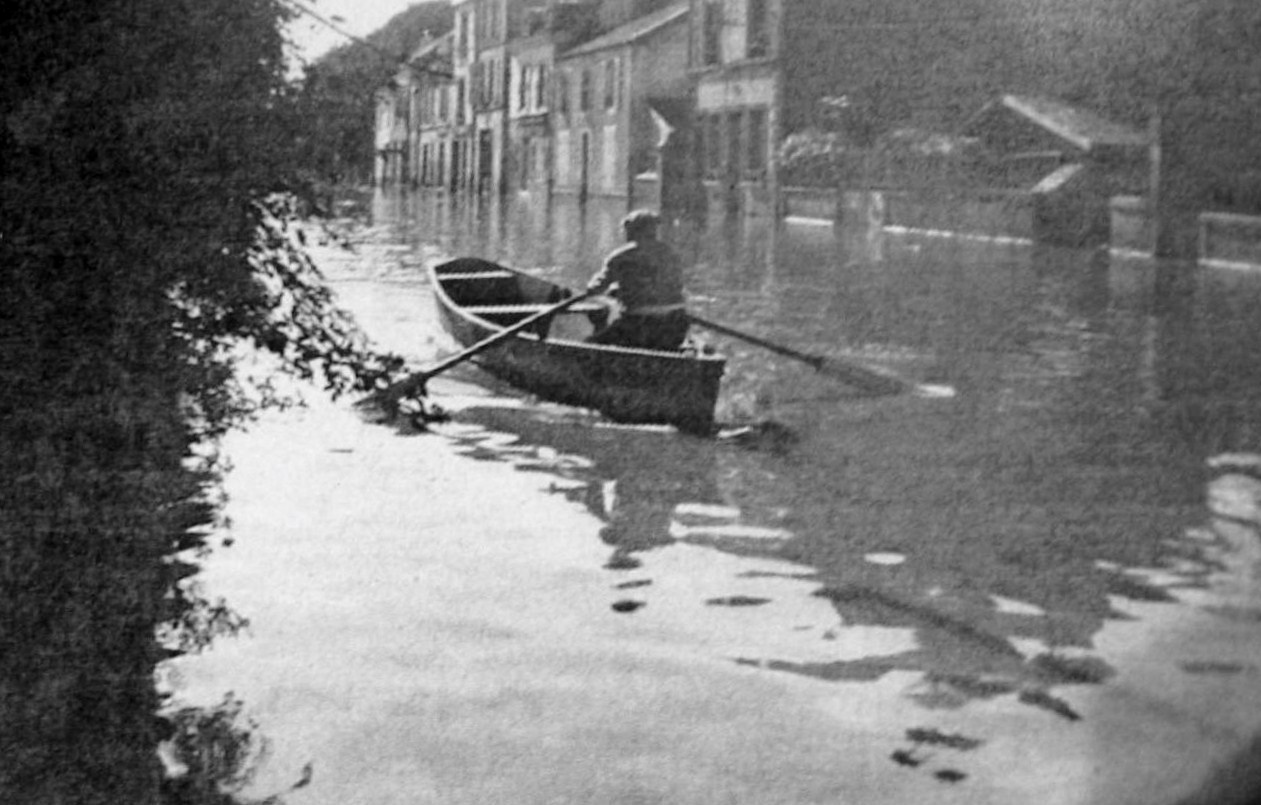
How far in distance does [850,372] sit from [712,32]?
5.52 feet

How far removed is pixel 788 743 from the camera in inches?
101

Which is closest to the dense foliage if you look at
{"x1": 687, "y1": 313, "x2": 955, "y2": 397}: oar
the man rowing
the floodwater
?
the floodwater

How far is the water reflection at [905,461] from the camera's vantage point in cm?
321

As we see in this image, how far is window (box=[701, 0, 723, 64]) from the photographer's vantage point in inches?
172

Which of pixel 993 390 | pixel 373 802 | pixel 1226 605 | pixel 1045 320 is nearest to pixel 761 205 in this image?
pixel 993 390

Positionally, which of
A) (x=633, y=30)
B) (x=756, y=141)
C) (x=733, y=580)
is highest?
→ (x=633, y=30)

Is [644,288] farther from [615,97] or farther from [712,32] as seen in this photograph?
[615,97]

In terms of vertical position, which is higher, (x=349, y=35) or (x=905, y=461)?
(x=349, y=35)

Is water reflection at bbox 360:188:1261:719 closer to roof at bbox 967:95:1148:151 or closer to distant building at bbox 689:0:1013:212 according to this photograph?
distant building at bbox 689:0:1013:212

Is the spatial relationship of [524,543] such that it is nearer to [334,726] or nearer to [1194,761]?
[334,726]

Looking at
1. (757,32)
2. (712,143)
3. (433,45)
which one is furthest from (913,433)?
(433,45)

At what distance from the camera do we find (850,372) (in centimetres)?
584

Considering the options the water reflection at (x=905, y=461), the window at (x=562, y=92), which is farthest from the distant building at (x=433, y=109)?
the window at (x=562, y=92)

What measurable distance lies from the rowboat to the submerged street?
3.3 inches
